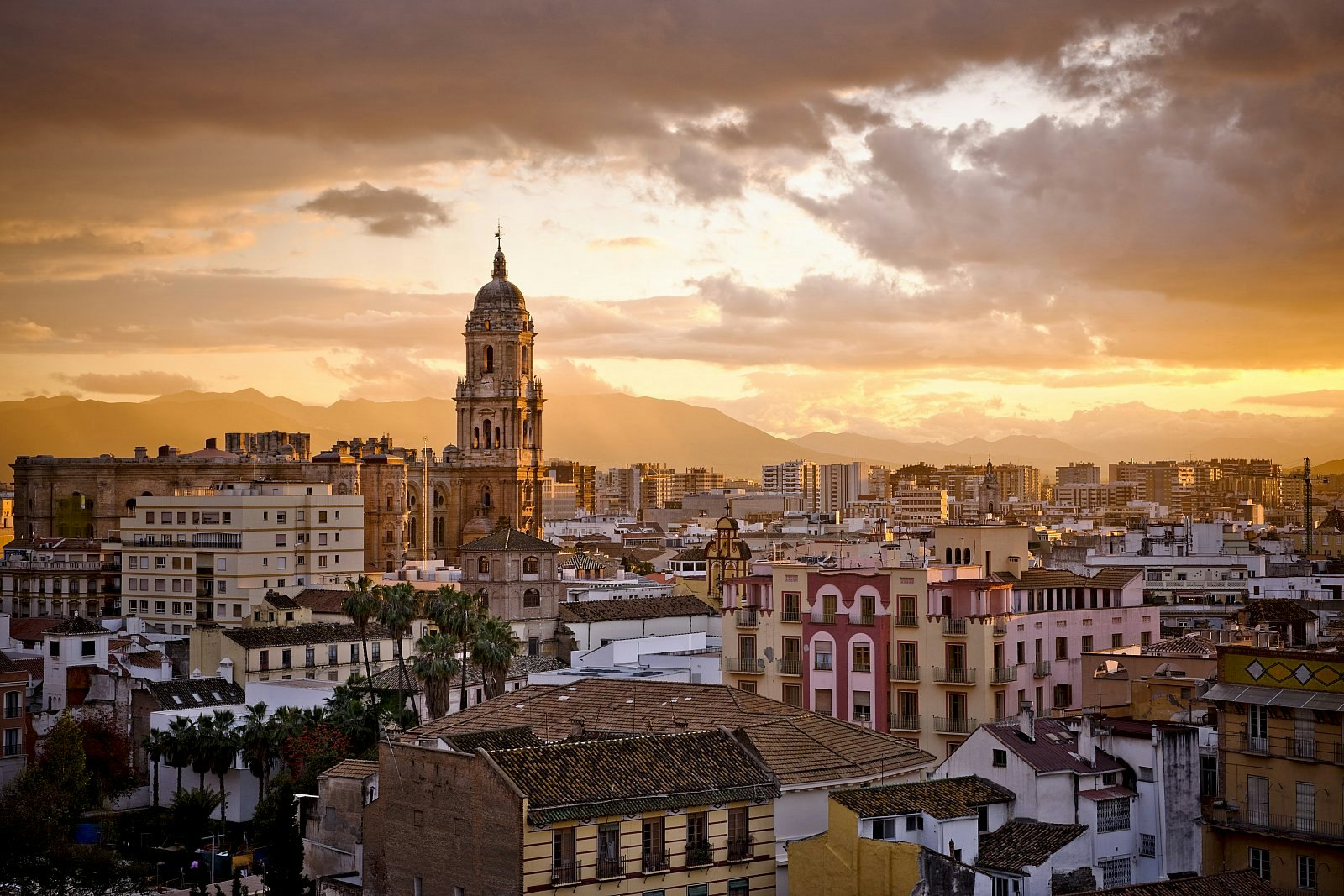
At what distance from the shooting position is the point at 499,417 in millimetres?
154250

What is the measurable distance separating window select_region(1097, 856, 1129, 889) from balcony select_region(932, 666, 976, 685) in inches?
624

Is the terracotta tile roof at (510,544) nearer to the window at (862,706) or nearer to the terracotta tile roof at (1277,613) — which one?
the window at (862,706)

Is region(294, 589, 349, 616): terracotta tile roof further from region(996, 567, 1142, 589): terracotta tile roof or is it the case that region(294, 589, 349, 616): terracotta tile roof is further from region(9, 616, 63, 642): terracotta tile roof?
region(996, 567, 1142, 589): terracotta tile roof

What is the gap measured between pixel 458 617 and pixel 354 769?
2127cm

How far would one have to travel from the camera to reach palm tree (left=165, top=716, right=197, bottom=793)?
64.6m

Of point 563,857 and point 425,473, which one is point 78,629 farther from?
point 425,473

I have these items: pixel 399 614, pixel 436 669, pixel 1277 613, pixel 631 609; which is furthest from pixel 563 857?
pixel 631 609

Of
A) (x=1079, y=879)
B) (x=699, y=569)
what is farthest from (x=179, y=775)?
(x=699, y=569)

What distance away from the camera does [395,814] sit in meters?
41.6

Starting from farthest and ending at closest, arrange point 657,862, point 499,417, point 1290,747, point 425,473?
point 499,417, point 425,473, point 1290,747, point 657,862

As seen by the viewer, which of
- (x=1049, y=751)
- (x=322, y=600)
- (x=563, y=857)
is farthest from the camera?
(x=322, y=600)

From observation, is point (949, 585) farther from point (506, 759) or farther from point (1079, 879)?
point (506, 759)

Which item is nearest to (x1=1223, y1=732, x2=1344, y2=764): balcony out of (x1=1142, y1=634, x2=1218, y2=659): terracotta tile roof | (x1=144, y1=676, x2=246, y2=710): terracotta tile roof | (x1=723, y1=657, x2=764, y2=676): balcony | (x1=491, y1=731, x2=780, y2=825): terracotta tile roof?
(x1=491, y1=731, x2=780, y2=825): terracotta tile roof

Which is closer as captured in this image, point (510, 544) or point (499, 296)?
point (510, 544)
